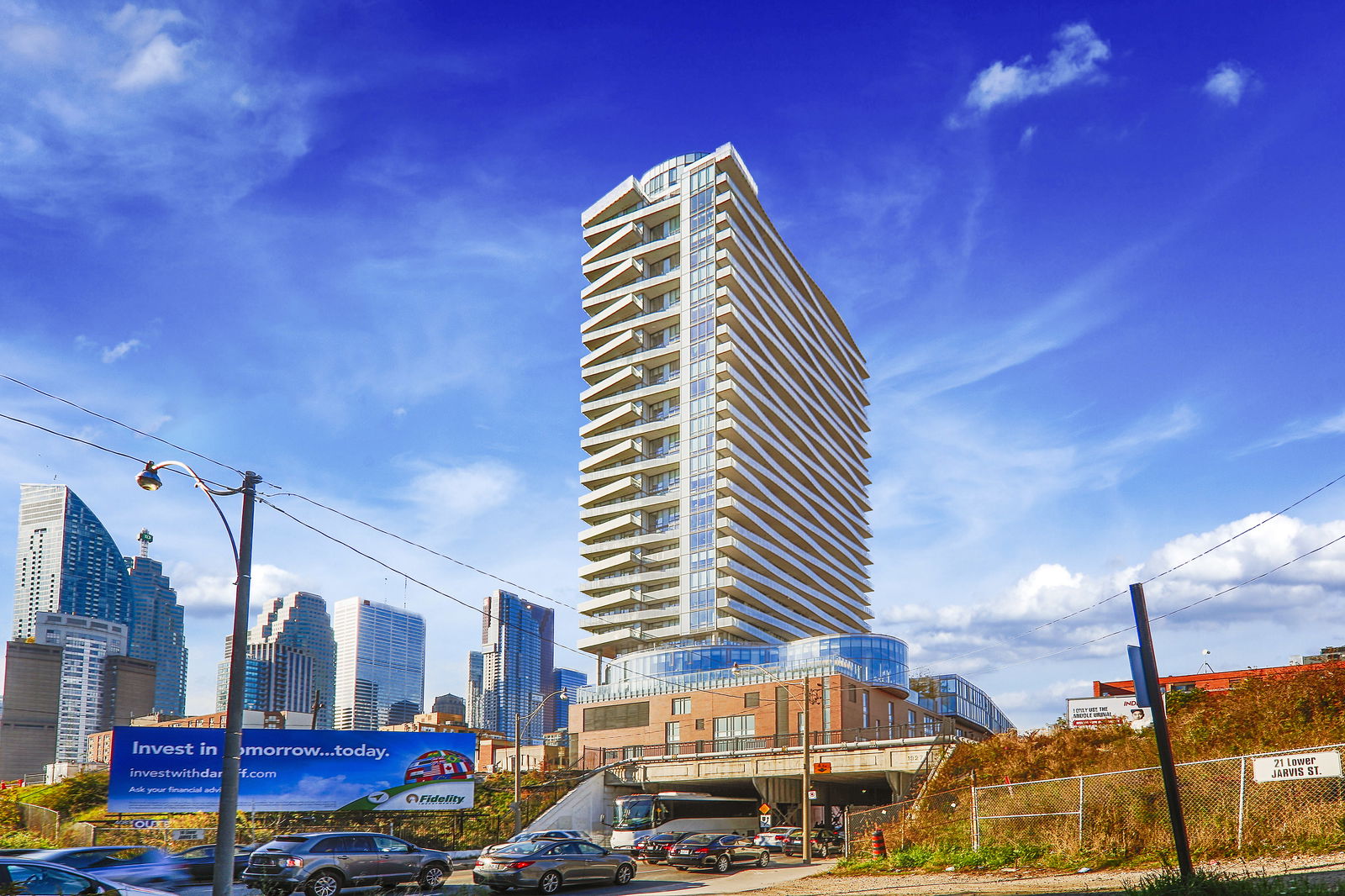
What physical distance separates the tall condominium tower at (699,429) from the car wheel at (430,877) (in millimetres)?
75702

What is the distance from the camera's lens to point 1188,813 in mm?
22094

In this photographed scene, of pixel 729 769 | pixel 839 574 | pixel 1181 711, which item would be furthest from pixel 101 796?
pixel 839 574

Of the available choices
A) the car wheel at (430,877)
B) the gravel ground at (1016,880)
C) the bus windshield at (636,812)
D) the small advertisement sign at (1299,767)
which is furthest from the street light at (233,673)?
the bus windshield at (636,812)

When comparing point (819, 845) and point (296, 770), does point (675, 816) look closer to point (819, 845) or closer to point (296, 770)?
point (819, 845)

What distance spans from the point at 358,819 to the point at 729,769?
21.1m

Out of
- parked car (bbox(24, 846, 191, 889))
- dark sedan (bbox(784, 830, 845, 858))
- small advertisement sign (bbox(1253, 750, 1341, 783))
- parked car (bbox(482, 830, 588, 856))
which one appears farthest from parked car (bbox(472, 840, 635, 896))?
dark sedan (bbox(784, 830, 845, 858))

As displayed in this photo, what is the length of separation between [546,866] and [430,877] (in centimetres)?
279

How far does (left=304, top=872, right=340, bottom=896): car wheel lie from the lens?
22.8m

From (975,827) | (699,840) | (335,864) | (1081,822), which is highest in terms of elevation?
(1081,822)

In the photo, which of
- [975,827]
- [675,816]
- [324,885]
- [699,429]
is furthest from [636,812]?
[699,429]

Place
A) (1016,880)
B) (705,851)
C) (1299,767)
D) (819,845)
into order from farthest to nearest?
(819,845) < (705,851) < (1016,880) < (1299,767)

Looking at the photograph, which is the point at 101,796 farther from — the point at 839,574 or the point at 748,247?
the point at 839,574

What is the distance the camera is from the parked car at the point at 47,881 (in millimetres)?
14560

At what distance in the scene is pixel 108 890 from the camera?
48.6ft
